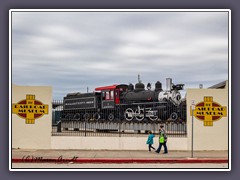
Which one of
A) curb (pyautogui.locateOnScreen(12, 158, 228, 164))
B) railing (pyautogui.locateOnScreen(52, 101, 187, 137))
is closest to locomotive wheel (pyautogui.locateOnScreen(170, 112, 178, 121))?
railing (pyautogui.locateOnScreen(52, 101, 187, 137))

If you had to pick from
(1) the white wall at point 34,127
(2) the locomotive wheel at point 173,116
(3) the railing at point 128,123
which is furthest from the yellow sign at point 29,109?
(2) the locomotive wheel at point 173,116

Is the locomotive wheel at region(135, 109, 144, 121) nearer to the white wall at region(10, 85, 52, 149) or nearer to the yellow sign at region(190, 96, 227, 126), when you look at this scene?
the yellow sign at region(190, 96, 227, 126)

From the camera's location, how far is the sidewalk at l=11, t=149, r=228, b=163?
14552mm

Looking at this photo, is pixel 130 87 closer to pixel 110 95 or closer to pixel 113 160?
pixel 110 95

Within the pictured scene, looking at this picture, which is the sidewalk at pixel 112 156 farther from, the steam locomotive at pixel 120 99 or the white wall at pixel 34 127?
the steam locomotive at pixel 120 99

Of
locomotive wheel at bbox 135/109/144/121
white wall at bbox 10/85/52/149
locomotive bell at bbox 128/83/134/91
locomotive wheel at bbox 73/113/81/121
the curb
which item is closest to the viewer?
the curb

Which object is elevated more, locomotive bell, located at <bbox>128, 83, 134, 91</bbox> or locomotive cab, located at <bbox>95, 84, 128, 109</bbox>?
locomotive bell, located at <bbox>128, 83, 134, 91</bbox>

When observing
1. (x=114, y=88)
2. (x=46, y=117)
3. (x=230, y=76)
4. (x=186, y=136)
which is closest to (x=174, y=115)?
(x=186, y=136)

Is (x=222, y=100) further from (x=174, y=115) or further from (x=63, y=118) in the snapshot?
(x=63, y=118)

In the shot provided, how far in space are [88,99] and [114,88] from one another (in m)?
2.28

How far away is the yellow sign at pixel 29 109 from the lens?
17.7 metres

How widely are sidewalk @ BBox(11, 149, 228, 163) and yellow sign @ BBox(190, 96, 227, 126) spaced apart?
1488 mm

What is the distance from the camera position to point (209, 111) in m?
17.6

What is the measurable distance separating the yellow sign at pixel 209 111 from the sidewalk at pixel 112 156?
149cm
